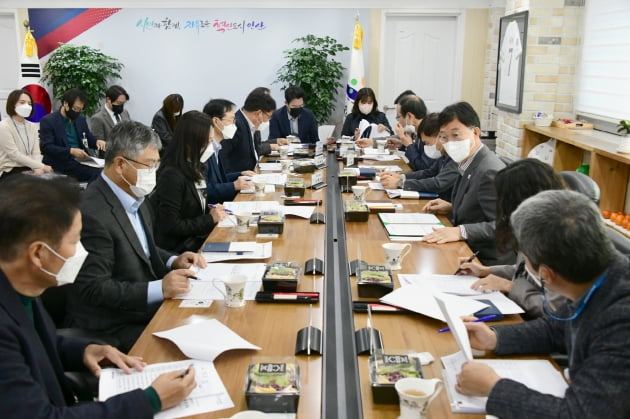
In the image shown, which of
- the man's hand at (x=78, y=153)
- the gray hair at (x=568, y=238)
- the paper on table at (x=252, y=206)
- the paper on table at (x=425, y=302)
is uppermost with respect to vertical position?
the gray hair at (x=568, y=238)

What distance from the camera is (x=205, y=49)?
775 cm

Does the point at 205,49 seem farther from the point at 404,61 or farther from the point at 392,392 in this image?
the point at 392,392

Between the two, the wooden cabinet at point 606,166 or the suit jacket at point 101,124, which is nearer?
the wooden cabinet at point 606,166

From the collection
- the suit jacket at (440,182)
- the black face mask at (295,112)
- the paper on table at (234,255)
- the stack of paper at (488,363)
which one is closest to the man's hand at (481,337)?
the stack of paper at (488,363)

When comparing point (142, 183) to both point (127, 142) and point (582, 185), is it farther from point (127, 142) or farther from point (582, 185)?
point (582, 185)

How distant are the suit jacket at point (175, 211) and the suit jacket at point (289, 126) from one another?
10.9 ft

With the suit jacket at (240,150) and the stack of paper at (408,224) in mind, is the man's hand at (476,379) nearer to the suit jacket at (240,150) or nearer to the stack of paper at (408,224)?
the stack of paper at (408,224)

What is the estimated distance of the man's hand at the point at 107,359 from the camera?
5.00ft

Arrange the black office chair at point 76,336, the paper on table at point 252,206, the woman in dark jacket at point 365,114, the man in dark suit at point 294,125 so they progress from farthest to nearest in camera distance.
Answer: the man in dark suit at point 294,125 → the woman in dark jacket at point 365,114 → the paper on table at point 252,206 → the black office chair at point 76,336

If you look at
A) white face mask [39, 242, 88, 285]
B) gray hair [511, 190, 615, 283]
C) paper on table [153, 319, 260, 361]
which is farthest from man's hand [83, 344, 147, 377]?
gray hair [511, 190, 615, 283]

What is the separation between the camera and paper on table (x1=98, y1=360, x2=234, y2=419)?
134 cm

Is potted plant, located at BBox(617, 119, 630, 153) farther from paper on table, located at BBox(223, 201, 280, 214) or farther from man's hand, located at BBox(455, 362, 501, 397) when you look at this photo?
man's hand, located at BBox(455, 362, 501, 397)

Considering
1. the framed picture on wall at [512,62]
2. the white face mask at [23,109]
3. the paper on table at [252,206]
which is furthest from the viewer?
the white face mask at [23,109]

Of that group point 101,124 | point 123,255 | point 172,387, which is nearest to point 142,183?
point 123,255
